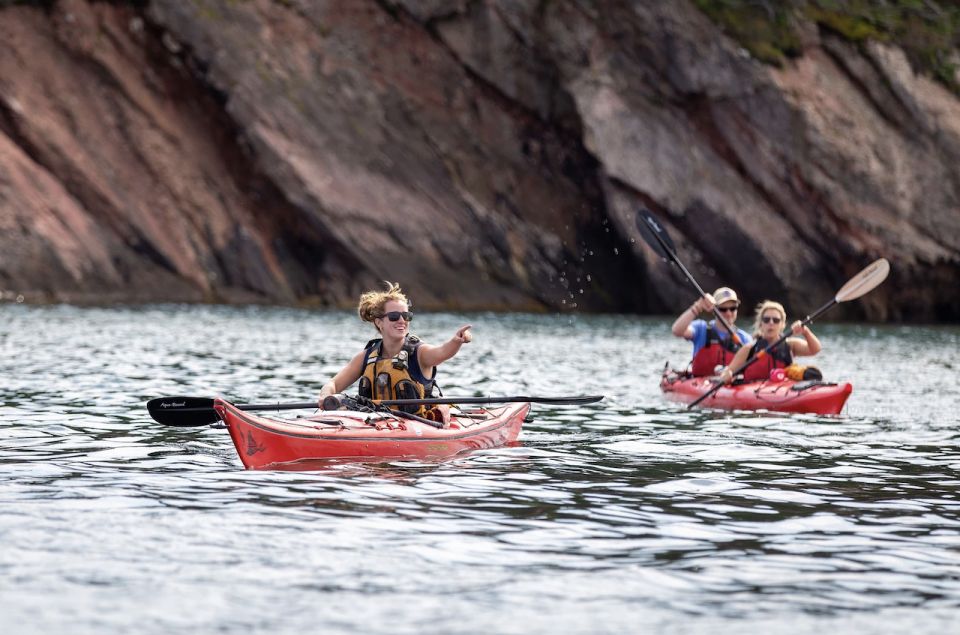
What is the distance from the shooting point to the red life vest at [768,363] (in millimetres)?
16750

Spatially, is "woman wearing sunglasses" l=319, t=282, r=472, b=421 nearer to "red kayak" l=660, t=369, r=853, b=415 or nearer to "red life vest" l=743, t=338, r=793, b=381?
"red kayak" l=660, t=369, r=853, b=415

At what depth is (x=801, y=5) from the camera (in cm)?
4409

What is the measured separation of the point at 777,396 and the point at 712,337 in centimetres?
232

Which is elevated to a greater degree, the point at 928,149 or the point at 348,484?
the point at 928,149

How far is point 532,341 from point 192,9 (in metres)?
21.1

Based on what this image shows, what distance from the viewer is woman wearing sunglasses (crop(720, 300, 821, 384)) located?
1593 cm

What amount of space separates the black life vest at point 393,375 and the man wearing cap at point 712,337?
23.1ft

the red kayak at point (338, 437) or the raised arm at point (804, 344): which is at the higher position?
the raised arm at point (804, 344)

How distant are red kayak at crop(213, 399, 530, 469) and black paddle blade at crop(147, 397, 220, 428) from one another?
499 mm

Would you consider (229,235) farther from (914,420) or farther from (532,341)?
(914,420)

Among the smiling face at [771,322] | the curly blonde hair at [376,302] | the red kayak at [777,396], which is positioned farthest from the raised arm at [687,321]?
the curly blonde hair at [376,302]

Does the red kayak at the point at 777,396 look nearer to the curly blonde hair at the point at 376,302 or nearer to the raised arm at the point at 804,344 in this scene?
the raised arm at the point at 804,344

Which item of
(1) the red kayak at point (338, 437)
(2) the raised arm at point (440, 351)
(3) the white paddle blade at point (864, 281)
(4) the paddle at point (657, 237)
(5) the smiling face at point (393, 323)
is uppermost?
(4) the paddle at point (657, 237)

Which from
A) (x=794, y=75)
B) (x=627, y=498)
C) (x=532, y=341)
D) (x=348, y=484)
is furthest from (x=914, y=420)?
(x=794, y=75)
